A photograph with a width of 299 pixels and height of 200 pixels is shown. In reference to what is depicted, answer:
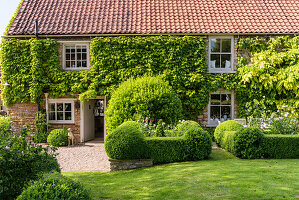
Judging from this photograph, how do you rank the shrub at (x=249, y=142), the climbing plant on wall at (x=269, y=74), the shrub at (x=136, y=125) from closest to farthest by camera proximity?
the shrub at (x=249, y=142), the shrub at (x=136, y=125), the climbing plant on wall at (x=269, y=74)

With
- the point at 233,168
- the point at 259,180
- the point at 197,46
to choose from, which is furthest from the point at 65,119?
the point at 259,180

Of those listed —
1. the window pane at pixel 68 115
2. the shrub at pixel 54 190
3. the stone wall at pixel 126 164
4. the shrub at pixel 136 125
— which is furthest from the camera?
the window pane at pixel 68 115

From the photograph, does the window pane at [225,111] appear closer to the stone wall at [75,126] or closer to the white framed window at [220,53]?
the white framed window at [220,53]

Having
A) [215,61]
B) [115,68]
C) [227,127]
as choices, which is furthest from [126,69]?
[227,127]

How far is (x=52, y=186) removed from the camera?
451 cm

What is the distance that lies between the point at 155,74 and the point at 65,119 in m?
5.51

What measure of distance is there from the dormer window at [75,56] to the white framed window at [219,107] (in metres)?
7.14

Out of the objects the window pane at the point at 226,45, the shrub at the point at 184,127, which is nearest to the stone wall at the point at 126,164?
the shrub at the point at 184,127

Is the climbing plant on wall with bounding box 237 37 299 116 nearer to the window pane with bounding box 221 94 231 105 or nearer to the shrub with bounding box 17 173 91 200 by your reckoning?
the window pane with bounding box 221 94 231 105

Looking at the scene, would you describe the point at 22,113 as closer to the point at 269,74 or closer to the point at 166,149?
the point at 166,149

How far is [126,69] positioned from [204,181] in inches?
371

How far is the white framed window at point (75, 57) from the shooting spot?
53.1 feet

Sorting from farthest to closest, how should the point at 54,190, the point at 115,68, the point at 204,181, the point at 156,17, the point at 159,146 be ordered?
the point at 156,17 < the point at 115,68 < the point at 159,146 < the point at 204,181 < the point at 54,190

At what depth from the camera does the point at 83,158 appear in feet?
39.6
